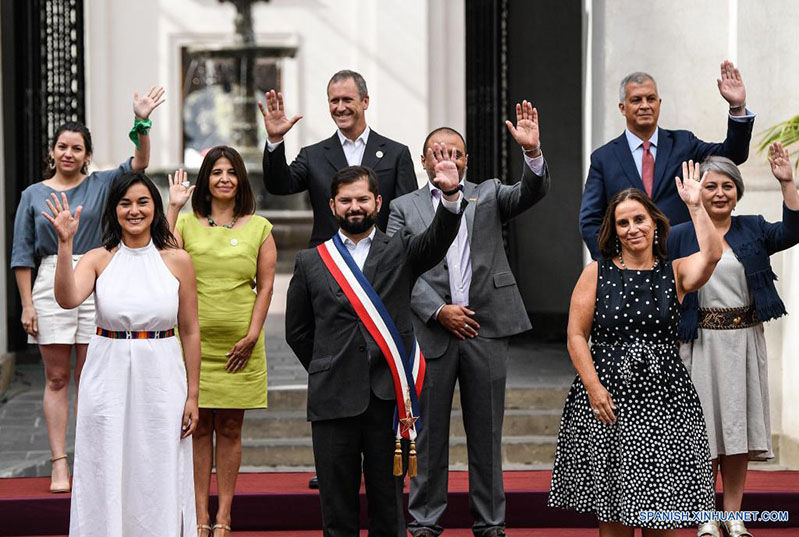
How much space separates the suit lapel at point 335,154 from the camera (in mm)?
6422

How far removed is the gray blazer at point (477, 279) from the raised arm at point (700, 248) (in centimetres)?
85

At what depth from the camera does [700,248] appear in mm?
5379

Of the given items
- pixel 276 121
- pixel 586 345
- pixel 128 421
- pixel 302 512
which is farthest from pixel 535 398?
pixel 128 421

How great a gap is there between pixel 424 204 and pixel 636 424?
1.48 meters

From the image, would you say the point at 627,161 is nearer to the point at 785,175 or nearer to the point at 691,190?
the point at 785,175

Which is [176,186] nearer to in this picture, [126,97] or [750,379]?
[750,379]

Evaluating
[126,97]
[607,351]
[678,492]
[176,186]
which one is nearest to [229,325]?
[176,186]

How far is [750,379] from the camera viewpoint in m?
6.12

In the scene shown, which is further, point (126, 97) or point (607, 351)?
point (126, 97)

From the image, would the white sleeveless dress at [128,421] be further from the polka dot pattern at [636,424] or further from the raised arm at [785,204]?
the raised arm at [785,204]

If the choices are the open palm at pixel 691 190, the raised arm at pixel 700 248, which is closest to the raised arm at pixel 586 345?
the raised arm at pixel 700 248

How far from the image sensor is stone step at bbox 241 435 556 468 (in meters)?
8.08

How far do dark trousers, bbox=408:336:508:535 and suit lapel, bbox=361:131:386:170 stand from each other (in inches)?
37.7

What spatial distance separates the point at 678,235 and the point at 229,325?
6.80ft
